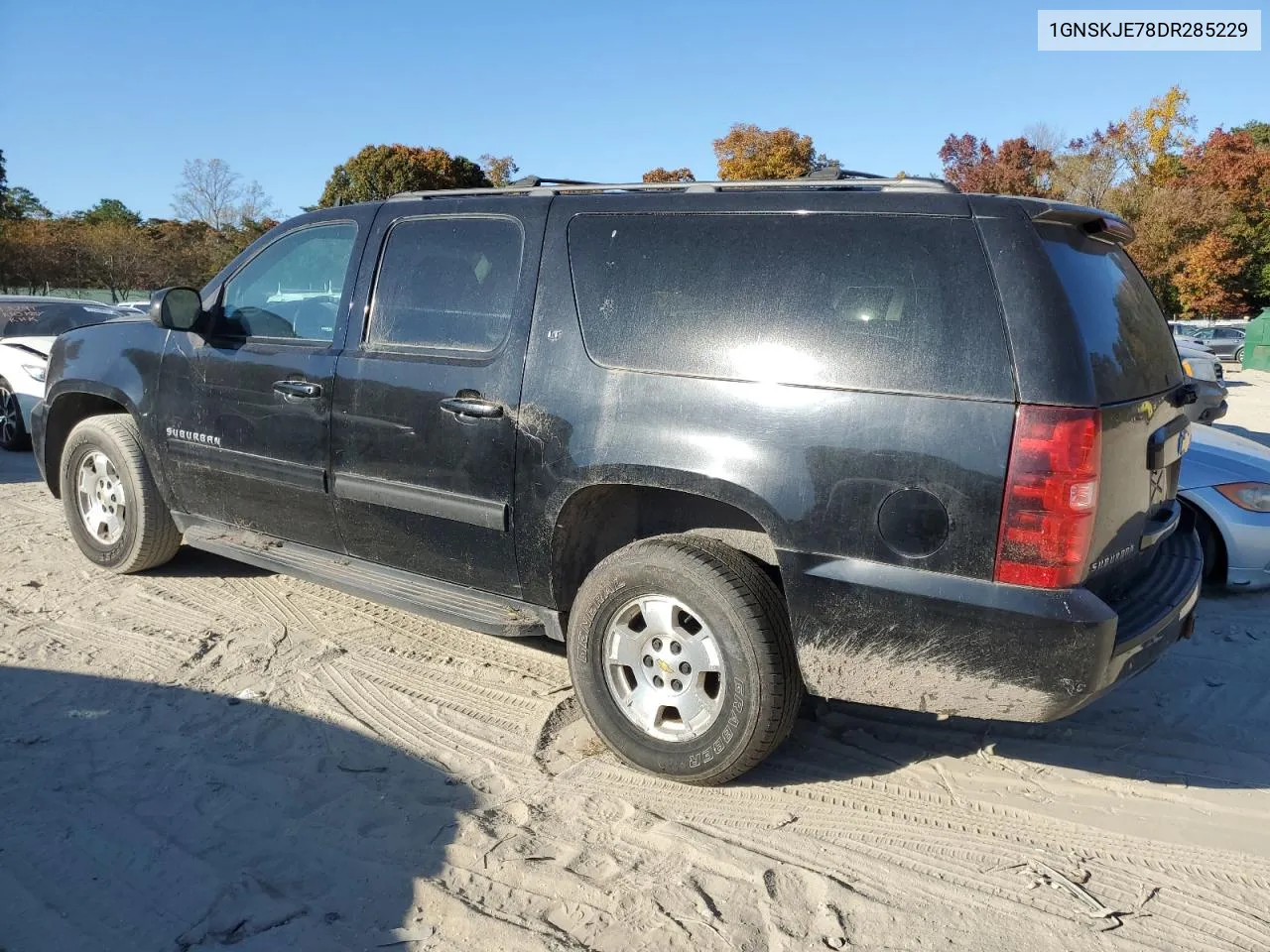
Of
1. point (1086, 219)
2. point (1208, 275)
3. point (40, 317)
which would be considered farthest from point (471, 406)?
point (1208, 275)

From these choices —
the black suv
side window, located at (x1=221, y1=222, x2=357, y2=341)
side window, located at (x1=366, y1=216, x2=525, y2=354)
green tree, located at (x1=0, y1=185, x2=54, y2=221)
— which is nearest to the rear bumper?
the black suv

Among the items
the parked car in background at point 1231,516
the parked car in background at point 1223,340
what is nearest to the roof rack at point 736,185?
the parked car in background at point 1231,516

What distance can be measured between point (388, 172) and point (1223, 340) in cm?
2749

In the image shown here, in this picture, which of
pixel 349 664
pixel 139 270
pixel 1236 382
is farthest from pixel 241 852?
pixel 139 270

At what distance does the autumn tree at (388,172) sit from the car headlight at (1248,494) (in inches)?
1244

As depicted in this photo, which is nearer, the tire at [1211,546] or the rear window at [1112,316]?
the rear window at [1112,316]

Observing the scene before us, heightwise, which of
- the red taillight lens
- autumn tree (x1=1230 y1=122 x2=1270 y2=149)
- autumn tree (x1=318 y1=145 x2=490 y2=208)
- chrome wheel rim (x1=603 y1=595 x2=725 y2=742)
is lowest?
chrome wheel rim (x1=603 y1=595 x2=725 y2=742)

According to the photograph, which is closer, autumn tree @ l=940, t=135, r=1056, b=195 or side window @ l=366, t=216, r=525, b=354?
side window @ l=366, t=216, r=525, b=354

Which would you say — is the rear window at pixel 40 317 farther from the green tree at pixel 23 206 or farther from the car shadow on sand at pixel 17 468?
the green tree at pixel 23 206

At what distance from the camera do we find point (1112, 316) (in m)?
3.06

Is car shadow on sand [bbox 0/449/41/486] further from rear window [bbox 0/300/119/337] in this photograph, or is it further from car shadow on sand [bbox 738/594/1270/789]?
car shadow on sand [bbox 738/594/1270/789]

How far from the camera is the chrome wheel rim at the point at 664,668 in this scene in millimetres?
3252

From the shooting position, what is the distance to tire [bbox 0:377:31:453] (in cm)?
941

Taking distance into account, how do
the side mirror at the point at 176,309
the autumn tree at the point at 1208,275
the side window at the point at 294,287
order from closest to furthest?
the side window at the point at 294,287
the side mirror at the point at 176,309
the autumn tree at the point at 1208,275
